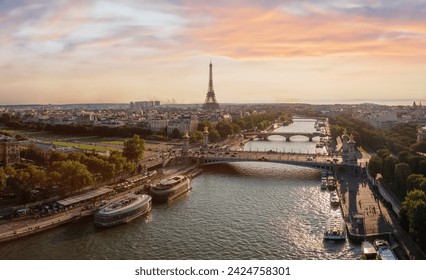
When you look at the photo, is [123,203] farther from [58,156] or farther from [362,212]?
[362,212]

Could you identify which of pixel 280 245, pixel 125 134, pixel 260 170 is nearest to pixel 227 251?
pixel 280 245

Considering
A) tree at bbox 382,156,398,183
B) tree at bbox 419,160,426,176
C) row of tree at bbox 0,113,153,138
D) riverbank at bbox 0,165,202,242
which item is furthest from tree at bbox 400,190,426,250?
row of tree at bbox 0,113,153,138

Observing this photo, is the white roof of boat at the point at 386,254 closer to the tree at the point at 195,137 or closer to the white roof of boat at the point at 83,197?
the white roof of boat at the point at 83,197

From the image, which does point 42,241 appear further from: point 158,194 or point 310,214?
point 310,214

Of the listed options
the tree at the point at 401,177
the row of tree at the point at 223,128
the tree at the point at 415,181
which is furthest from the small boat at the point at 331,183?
the row of tree at the point at 223,128

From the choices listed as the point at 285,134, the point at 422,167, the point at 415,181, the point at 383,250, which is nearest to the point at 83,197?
the point at 383,250
